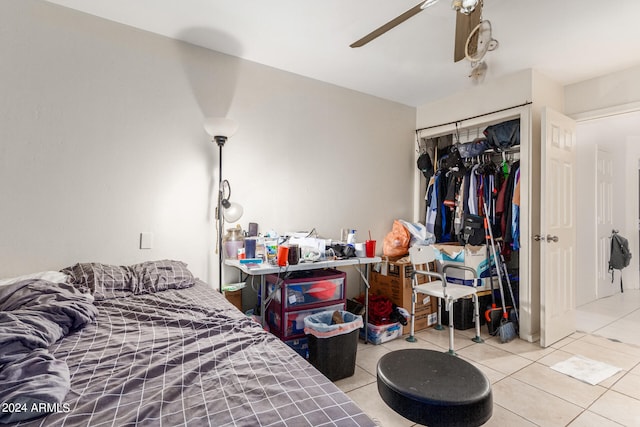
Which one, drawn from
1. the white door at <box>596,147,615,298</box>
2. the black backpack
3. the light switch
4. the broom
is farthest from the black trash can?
the black backpack

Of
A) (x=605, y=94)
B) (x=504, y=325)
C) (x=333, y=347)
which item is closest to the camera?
(x=333, y=347)

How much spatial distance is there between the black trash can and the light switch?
49.7 inches

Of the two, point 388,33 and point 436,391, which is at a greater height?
point 388,33

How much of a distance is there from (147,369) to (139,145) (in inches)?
71.5

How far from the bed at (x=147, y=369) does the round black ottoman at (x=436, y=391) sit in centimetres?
34

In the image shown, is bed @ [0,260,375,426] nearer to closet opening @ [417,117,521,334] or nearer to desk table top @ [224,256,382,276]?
desk table top @ [224,256,382,276]

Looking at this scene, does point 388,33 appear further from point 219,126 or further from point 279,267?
point 279,267

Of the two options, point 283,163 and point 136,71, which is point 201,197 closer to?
point 283,163

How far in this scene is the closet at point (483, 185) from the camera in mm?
2891

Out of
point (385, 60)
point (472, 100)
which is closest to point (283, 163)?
point (385, 60)

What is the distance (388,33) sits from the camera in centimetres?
232

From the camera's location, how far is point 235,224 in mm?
2672

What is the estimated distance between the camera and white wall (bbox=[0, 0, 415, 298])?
1.93 meters

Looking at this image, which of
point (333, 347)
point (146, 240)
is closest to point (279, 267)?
point (333, 347)
